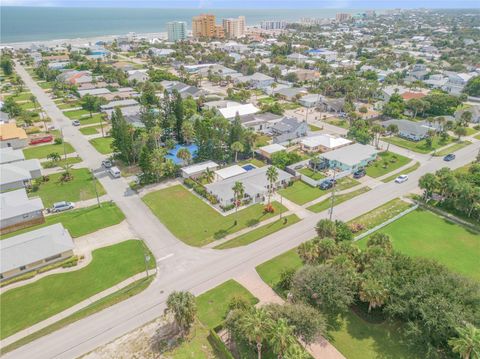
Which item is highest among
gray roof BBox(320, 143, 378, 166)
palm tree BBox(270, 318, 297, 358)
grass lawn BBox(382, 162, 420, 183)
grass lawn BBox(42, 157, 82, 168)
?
palm tree BBox(270, 318, 297, 358)

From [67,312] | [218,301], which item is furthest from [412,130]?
[67,312]

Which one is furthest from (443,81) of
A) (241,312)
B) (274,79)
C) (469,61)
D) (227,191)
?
(241,312)

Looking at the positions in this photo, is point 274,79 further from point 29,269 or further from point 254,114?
point 29,269

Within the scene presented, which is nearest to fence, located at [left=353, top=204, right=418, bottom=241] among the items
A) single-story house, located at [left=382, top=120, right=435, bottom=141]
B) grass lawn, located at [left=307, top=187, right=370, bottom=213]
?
grass lawn, located at [left=307, top=187, right=370, bottom=213]

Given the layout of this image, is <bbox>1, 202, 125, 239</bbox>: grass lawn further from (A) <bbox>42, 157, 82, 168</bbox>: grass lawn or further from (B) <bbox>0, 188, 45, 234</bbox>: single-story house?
(A) <bbox>42, 157, 82, 168</bbox>: grass lawn

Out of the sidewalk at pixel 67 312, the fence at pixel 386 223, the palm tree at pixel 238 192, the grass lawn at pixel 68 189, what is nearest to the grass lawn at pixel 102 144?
the grass lawn at pixel 68 189

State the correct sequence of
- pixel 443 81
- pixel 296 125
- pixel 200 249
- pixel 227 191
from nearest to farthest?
pixel 200 249, pixel 227 191, pixel 296 125, pixel 443 81
